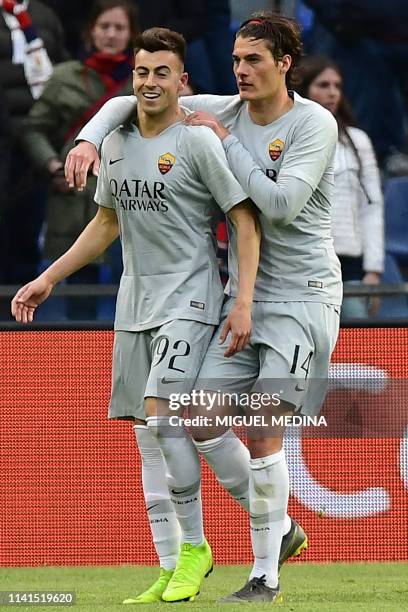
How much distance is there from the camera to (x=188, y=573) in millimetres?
5125

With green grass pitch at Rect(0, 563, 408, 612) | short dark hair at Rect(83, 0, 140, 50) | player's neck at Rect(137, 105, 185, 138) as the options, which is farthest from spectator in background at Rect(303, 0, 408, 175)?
player's neck at Rect(137, 105, 185, 138)

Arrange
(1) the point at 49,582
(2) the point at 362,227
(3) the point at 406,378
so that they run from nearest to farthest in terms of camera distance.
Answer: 1. (1) the point at 49,582
2. (3) the point at 406,378
3. (2) the point at 362,227

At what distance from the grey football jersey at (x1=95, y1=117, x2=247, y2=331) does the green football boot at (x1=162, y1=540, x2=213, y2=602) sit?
835mm

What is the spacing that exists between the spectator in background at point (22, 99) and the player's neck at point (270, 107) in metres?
2.56

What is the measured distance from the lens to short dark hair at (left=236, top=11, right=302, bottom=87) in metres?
5.10

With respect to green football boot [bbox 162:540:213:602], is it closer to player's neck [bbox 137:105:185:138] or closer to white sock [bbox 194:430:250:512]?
white sock [bbox 194:430:250:512]

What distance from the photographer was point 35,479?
679 centimetres

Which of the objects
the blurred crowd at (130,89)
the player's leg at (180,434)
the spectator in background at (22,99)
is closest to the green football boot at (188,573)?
the player's leg at (180,434)

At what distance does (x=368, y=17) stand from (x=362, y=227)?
4.00 feet

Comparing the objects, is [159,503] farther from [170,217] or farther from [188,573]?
[170,217]

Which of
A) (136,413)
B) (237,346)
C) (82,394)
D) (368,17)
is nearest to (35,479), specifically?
(82,394)

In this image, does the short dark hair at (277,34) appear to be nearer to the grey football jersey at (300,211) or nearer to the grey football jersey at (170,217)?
the grey football jersey at (300,211)

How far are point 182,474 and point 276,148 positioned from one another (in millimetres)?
1220

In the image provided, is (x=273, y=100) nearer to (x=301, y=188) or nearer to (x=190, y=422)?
(x=301, y=188)
